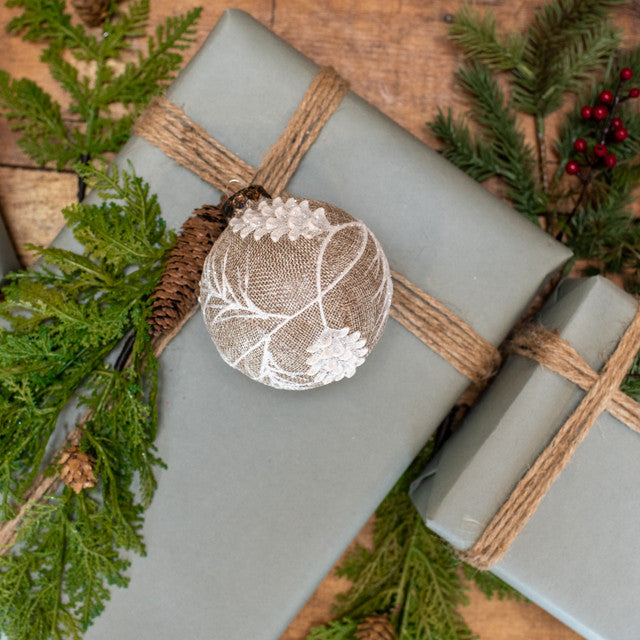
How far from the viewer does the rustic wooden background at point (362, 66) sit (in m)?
0.98

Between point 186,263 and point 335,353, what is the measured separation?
243mm

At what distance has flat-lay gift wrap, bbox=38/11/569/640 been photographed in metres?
0.72

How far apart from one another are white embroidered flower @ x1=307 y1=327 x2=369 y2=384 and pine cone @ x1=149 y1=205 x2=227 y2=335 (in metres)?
0.21

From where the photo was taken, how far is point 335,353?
582 mm

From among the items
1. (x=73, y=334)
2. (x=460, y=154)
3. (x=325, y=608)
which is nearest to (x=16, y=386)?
(x=73, y=334)

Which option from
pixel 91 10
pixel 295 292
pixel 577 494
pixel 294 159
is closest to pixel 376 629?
pixel 577 494

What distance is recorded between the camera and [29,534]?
2.27 ft

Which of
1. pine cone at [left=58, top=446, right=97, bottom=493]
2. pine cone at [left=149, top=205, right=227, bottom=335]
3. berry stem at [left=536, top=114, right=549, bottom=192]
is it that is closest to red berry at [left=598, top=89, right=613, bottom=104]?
berry stem at [left=536, top=114, right=549, bottom=192]

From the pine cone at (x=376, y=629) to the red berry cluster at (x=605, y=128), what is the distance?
2.80 ft

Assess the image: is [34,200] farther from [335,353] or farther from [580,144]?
[580,144]

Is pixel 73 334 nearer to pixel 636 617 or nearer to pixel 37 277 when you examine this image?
pixel 37 277

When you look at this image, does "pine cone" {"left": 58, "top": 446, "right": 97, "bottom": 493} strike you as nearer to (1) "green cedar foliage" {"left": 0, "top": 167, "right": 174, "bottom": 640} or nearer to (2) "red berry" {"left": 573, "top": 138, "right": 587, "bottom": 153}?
(1) "green cedar foliage" {"left": 0, "top": 167, "right": 174, "bottom": 640}

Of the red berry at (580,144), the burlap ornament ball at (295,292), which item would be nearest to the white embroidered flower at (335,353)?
the burlap ornament ball at (295,292)

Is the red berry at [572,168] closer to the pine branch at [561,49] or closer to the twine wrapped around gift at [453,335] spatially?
the pine branch at [561,49]
